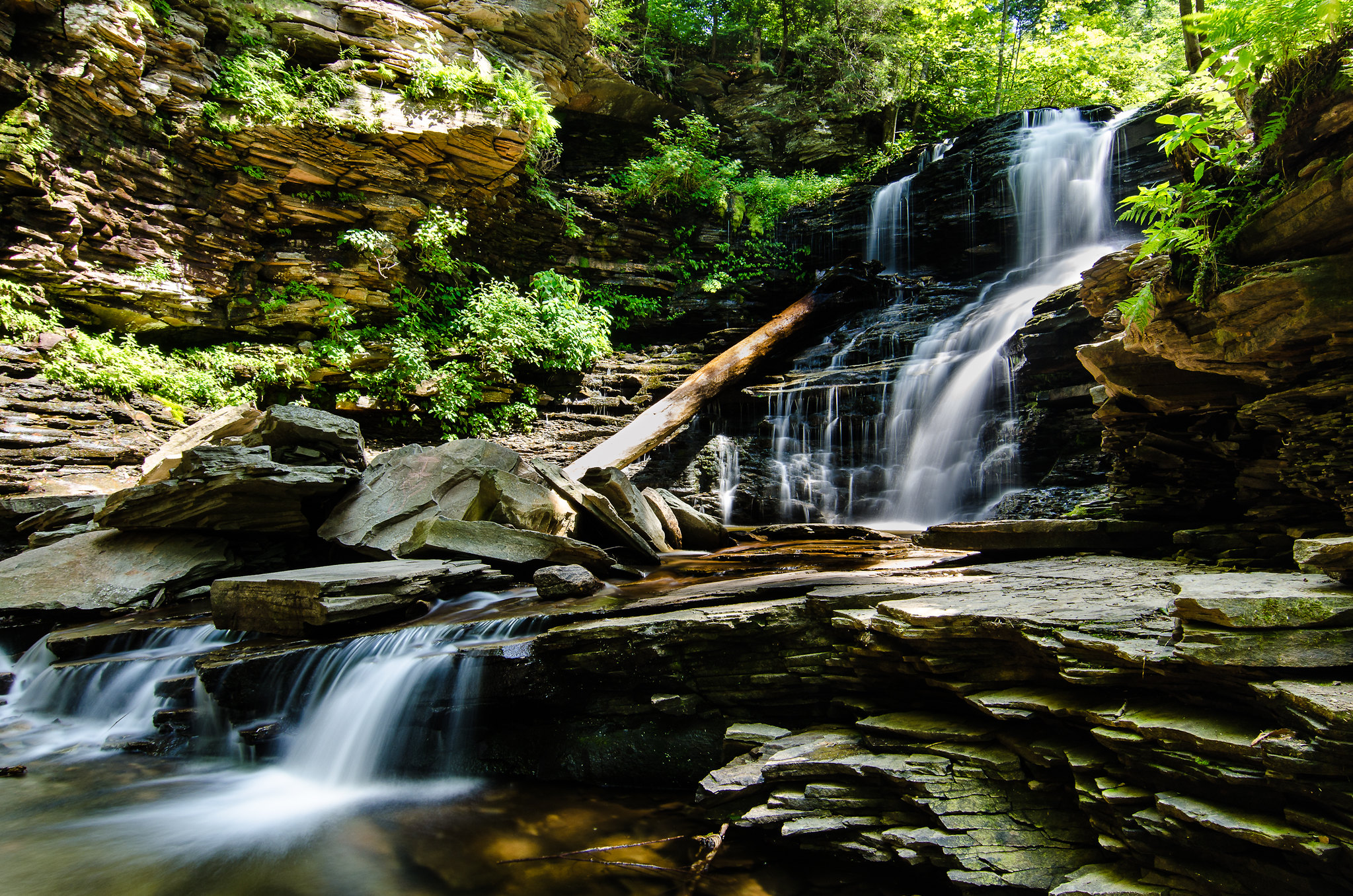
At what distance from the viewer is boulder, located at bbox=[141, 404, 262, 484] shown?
7848 millimetres

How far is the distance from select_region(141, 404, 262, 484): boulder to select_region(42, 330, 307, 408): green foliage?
1.20 meters

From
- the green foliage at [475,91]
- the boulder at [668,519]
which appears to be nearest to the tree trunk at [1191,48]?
Result: the boulder at [668,519]

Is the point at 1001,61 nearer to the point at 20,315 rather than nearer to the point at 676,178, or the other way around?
the point at 676,178

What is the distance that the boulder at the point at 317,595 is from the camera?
468cm

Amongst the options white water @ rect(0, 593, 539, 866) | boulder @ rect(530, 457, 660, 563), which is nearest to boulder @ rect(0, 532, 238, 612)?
white water @ rect(0, 593, 539, 866)

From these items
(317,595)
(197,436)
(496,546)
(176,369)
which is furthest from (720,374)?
(176,369)

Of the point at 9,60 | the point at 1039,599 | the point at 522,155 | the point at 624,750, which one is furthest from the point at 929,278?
the point at 9,60

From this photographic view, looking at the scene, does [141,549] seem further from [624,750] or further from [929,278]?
[929,278]

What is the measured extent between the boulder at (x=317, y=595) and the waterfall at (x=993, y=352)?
641 cm

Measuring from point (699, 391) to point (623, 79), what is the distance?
9489 millimetres

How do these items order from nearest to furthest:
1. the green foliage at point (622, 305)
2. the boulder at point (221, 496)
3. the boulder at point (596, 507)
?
the boulder at point (221, 496) → the boulder at point (596, 507) → the green foliage at point (622, 305)

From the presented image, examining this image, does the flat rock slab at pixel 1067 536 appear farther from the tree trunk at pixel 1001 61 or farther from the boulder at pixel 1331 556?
the tree trunk at pixel 1001 61

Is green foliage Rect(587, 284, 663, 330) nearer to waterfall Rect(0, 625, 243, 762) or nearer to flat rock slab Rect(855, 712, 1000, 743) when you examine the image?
waterfall Rect(0, 625, 243, 762)

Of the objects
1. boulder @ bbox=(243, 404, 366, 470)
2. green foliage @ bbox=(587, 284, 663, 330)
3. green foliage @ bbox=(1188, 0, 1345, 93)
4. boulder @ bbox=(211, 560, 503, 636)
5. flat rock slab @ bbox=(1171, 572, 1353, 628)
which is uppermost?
green foliage @ bbox=(587, 284, 663, 330)
